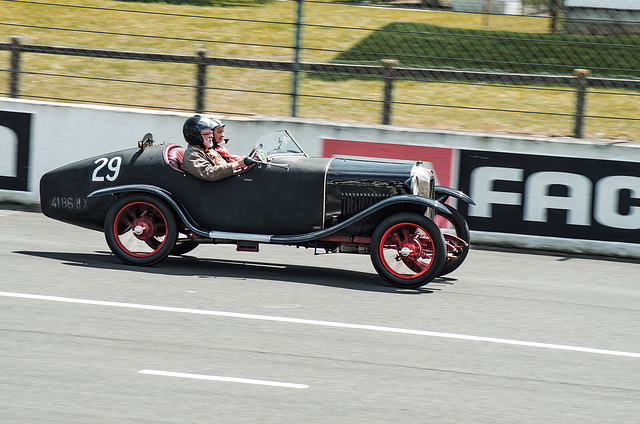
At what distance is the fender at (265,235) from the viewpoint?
25.2 ft

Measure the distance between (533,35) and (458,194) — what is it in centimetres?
486

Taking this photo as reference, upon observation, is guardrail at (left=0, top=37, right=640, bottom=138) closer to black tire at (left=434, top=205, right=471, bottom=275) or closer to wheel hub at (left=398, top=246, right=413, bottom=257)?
black tire at (left=434, top=205, right=471, bottom=275)

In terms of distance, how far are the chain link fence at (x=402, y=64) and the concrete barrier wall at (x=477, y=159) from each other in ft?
2.20

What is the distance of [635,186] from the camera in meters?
9.86

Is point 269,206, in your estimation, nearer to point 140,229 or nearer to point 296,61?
point 140,229

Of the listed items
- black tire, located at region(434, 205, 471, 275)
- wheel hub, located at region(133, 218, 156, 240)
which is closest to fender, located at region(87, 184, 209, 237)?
wheel hub, located at region(133, 218, 156, 240)

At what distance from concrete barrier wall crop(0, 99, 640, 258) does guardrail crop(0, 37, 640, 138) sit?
1.97 feet

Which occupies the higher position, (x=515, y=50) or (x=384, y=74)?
(x=515, y=50)

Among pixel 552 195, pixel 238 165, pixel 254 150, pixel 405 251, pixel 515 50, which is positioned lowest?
pixel 405 251

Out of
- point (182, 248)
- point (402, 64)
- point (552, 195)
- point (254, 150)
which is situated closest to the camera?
point (254, 150)

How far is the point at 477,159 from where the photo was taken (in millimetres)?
10227

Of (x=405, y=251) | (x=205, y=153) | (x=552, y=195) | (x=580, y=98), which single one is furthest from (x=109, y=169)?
(x=580, y=98)

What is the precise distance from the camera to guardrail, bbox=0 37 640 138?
35.3 feet

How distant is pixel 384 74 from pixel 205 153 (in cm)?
378
